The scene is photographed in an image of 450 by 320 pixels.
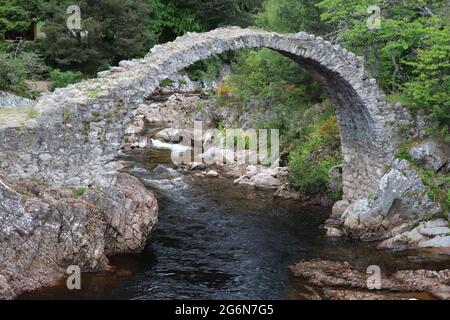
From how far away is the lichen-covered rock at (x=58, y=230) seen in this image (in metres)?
11.3

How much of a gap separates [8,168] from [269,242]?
7.07 m

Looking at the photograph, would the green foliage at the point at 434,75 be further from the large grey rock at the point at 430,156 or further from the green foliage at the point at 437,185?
the green foliage at the point at 437,185

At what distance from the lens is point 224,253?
14.2 meters

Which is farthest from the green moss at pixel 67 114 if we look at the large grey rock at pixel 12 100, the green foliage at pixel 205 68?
the green foliage at pixel 205 68

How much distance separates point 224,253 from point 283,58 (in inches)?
430

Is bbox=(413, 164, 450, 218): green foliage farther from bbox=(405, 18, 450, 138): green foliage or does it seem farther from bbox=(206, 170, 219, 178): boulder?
bbox=(206, 170, 219, 178): boulder

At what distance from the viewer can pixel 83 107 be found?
41.9 ft

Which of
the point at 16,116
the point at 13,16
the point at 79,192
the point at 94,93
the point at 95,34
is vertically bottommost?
the point at 79,192

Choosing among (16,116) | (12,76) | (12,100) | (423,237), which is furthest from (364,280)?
(12,76)

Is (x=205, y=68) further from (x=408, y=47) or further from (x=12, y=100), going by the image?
(x=408, y=47)

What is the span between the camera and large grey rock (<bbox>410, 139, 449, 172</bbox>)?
15672mm
